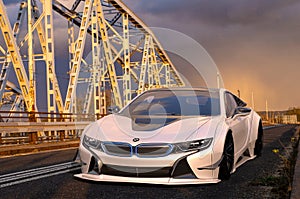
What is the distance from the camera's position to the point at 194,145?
4.43 meters

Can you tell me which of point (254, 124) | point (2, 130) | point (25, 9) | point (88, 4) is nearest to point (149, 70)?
point (88, 4)

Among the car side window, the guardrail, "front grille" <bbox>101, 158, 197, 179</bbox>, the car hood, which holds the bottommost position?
the guardrail

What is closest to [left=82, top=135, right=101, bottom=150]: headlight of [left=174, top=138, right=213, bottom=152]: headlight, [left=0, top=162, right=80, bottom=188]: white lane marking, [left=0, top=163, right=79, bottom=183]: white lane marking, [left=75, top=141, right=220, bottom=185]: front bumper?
[left=75, top=141, right=220, bottom=185]: front bumper

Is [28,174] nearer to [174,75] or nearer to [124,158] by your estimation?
[124,158]

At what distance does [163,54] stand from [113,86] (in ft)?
83.1

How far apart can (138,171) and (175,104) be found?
169 cm

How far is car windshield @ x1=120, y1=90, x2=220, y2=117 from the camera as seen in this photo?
5527 millimetres

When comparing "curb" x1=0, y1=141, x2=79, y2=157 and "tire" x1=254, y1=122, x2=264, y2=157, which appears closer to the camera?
"tire" x1=254, y1=122, x2=264, y2=157

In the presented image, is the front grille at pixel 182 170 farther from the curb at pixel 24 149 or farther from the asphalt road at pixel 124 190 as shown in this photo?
the curb at pixel 24 149

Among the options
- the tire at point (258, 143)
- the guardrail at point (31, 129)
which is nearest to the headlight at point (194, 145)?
the tire at point (258, 143)

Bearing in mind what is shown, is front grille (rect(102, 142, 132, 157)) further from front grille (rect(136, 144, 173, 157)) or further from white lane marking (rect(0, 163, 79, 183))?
white lane marking (rect(0, 163, 79, 183))

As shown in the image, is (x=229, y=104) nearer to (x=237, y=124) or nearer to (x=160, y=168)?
(x=237, y=124)

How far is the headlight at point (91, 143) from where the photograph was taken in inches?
179

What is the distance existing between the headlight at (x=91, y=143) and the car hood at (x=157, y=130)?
0.05 metres
